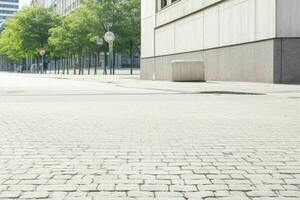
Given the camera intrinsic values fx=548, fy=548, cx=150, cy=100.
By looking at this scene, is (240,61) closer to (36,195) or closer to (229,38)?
(229,38)

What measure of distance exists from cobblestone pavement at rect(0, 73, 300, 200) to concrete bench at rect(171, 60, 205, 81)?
1724 cm

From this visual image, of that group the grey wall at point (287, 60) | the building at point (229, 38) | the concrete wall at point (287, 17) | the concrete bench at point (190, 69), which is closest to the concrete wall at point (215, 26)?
the building at point (229, 38)

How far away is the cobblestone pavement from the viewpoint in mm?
4887

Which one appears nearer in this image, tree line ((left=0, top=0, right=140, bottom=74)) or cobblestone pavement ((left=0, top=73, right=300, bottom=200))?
cobblestone pavement ((left=0, top=73, right=300, bottom=200))

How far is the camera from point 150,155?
6770 millimetres

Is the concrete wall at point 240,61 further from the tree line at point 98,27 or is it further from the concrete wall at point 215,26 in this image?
the tree line at point 98,27

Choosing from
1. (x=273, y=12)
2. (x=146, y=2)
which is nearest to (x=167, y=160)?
(x=273, y=12)

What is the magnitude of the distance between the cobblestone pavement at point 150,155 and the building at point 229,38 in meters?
13.9

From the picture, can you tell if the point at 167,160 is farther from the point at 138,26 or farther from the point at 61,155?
the point at 138,26

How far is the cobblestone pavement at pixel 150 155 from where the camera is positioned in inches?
192

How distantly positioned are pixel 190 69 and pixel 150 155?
76.7ft

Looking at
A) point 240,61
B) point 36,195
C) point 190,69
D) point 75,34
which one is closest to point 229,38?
point 240,61

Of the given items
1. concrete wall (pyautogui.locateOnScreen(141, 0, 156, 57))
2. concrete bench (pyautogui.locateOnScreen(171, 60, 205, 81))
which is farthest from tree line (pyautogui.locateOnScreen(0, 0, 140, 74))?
concrete bench (pyautogui.locateOnScreen(171, 60, 205, 81))

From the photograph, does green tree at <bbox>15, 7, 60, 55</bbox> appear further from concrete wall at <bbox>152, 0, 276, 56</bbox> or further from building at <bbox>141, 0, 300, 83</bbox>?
concrete wall at <bbox>152, 0, 276, 56</bbox>
